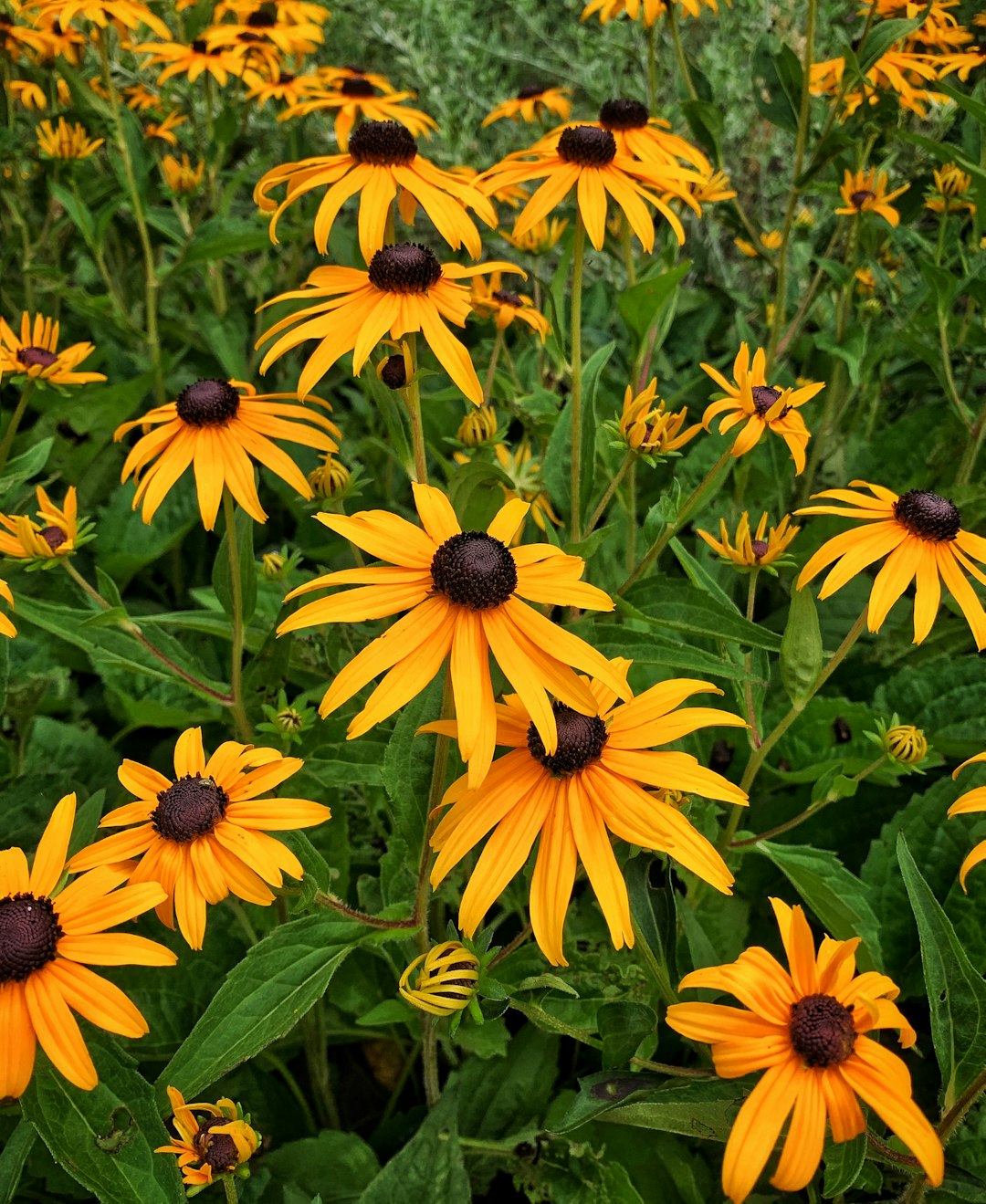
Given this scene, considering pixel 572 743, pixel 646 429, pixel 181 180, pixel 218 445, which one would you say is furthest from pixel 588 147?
pixel 181 180

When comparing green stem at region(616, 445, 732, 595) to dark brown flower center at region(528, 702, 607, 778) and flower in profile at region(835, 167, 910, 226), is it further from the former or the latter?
flower in profile at region(835, 167, 910, 226)

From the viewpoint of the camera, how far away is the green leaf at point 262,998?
3.38 feet

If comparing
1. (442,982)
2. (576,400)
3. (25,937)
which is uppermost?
(576,400)

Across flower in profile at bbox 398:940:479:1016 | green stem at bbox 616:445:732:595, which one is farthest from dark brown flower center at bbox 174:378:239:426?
flower in profile at bbox 398:940:479:1016

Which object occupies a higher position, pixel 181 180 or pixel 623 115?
pixel 623 115

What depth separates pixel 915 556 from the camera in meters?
1.20

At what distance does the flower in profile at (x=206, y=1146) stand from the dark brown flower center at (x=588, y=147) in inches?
52.7

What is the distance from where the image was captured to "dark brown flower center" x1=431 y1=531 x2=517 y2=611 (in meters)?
0.93

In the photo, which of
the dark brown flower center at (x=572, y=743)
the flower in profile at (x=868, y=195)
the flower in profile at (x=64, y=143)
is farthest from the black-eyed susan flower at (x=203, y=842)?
the flower in profile at (x=64, y=143)

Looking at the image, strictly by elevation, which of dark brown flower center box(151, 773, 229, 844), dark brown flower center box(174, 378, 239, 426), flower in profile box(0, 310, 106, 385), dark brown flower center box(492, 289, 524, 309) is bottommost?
dark brown flower center box(151, 773, 229, 844)

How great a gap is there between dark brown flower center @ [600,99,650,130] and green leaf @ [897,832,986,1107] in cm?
125

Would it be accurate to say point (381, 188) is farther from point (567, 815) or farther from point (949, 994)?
point (949, 994)

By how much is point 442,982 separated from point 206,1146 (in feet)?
0.95

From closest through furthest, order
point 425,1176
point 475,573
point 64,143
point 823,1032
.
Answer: point 823,1032, point 475,573, point 425,1176, point 64,143
